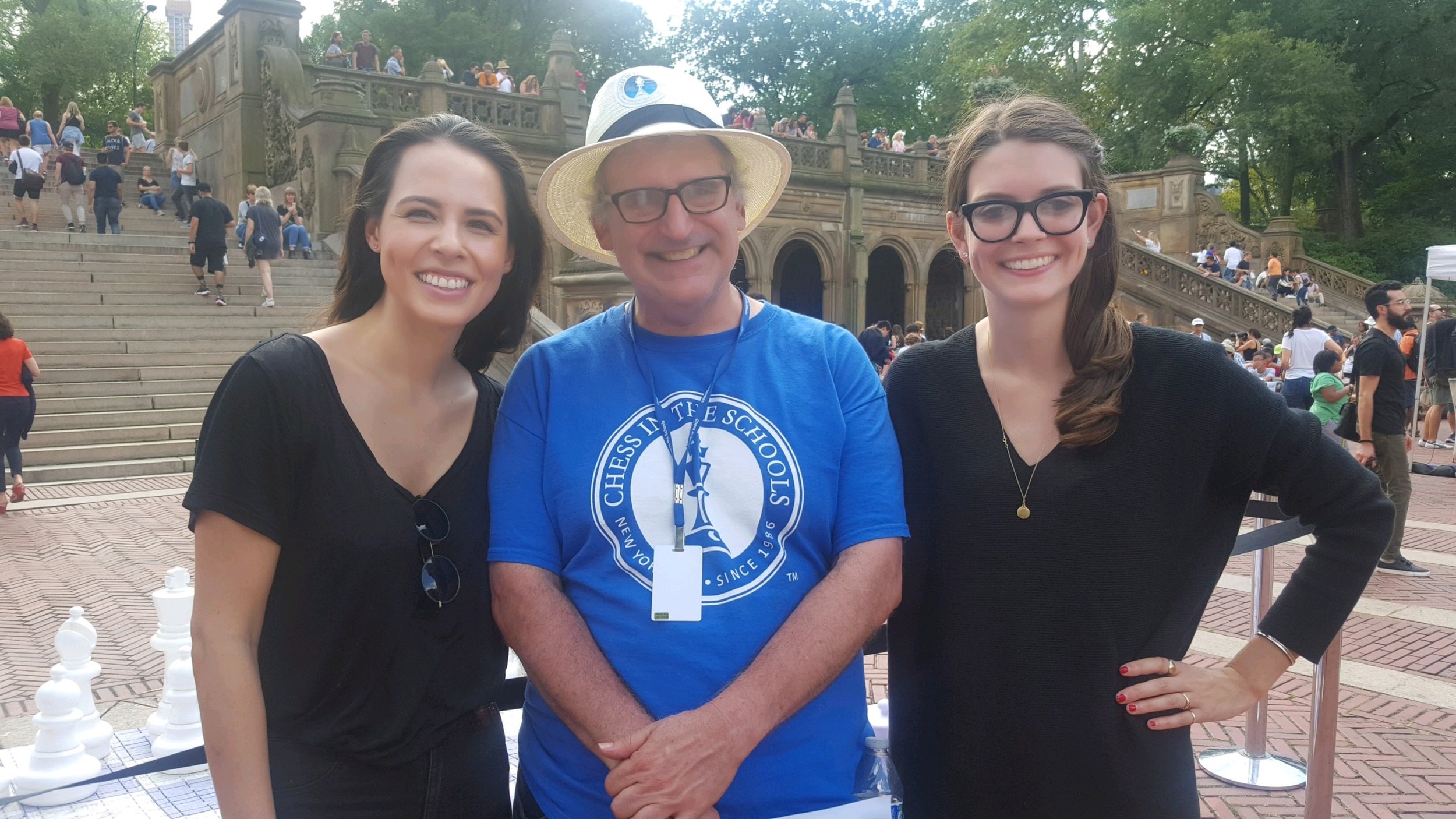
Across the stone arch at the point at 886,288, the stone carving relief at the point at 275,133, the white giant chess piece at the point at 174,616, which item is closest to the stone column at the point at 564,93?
the stone carving relief at the point at 275,133

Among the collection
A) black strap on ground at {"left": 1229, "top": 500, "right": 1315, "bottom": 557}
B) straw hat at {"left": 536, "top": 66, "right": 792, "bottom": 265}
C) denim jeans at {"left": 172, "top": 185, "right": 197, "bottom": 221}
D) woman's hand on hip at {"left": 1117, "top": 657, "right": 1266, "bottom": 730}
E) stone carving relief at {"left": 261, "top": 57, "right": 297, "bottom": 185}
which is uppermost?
stone carving relief at {"left": 261, "top": 57, "right": 297, "bottom": 185}

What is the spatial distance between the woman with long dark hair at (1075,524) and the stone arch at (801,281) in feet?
91.2

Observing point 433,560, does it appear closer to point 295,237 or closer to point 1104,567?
point 1104,567

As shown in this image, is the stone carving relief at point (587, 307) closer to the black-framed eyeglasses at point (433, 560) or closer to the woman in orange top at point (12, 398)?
the woman in orange top at point (12, 398)

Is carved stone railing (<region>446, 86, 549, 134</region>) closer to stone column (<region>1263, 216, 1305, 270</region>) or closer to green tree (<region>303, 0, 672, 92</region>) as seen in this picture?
green tree (<region>303, 0, 672, 92</region>)

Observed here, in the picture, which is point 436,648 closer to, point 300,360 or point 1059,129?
point 300,360

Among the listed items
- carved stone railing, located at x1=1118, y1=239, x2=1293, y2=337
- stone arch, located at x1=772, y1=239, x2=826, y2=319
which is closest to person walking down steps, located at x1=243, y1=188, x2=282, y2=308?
stone arch, located at x1=772, y1=239, x2=826, y2=319

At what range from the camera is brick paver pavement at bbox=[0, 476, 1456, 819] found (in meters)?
4.09

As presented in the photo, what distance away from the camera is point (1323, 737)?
3121 mm

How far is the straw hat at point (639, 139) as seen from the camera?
2.07m

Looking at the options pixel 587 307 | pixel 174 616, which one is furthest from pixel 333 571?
pixel 587 307

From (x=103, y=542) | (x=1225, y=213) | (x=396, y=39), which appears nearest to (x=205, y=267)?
(x=103, y=542)

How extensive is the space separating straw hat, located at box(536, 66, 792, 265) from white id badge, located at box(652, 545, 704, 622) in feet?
2.44

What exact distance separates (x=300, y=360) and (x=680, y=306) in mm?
732
